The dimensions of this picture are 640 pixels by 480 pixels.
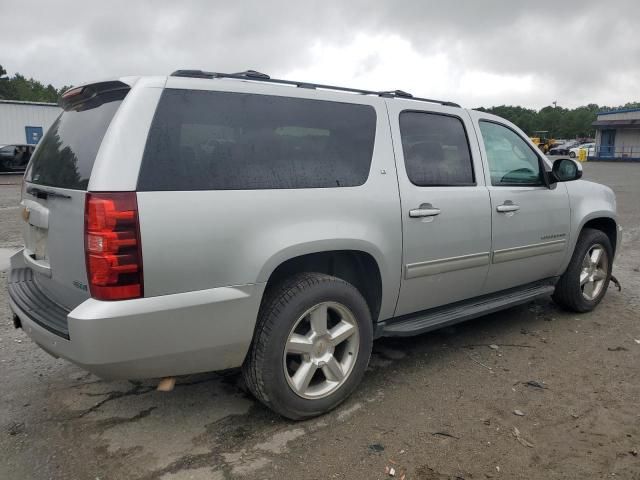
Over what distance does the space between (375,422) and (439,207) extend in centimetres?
142

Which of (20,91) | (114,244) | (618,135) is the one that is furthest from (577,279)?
(20,91)

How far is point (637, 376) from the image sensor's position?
3.69m

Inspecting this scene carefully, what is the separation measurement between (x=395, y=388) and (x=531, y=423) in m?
0.83

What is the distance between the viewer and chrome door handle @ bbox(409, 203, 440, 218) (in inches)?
132

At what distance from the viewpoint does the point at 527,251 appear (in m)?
4.21

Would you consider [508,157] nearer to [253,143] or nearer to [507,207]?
[507,207]

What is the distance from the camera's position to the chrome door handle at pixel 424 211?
3352 millimetres

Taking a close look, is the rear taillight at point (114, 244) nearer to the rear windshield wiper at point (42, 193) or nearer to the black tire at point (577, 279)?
the rear windshield wiper at point (42, 193)

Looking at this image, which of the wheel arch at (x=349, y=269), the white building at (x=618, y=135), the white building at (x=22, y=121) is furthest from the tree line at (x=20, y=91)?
the wheel arch at (x=349, y=269)

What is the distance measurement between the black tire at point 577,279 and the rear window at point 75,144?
4049 mm

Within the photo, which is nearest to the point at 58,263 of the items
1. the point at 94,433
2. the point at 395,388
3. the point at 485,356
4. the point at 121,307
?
the point at 121,307

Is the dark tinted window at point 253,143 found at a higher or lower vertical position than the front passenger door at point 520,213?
higher

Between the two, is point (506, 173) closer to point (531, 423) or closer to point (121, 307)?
point (531, 423)

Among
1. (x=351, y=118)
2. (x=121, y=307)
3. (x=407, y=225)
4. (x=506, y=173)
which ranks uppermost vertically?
(x=351, y=118)
